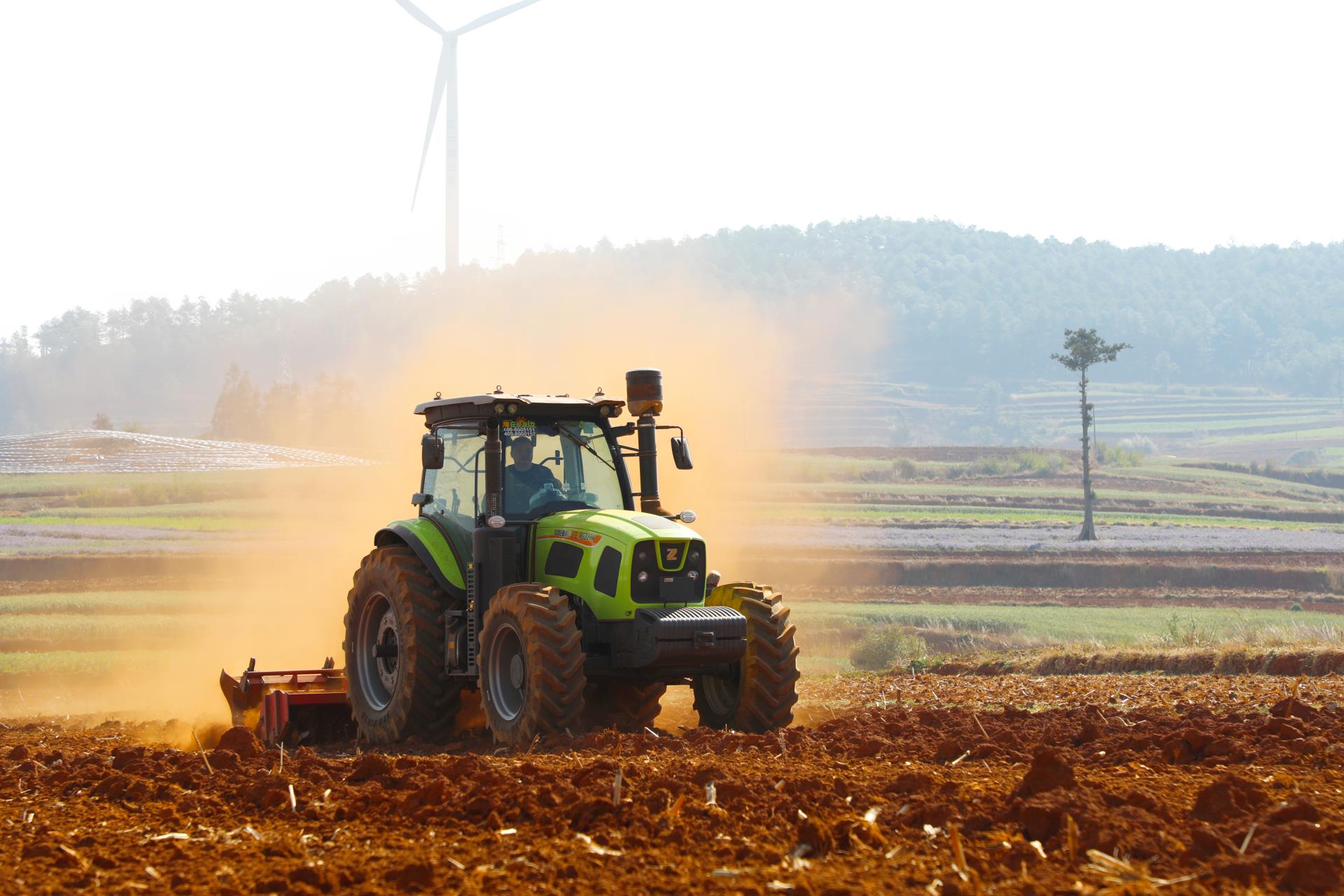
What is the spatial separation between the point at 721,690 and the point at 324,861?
18.7 ft

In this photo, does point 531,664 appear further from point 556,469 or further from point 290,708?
point 290,708

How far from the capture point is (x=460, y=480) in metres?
11.8

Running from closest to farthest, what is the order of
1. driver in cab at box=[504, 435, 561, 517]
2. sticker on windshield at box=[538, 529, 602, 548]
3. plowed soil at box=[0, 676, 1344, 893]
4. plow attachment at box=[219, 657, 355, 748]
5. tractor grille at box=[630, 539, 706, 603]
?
plowed soil at box=[0, 676, 1344, 893]
tractor grille at box=[630, 539, 706, 603]
sticker on windshield at box=[538, 529, 602, 548]
driver in cab at box=[504, 435, 561, 517]
plow attachment at box=[219, 657, 355, 748]

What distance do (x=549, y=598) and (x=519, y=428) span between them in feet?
6.33

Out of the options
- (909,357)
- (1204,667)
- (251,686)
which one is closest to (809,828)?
(251,686)

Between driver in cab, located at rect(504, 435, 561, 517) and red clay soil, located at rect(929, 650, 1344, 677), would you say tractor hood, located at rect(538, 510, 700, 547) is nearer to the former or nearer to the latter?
driver in cab, located at rect(504, 435, 561, 517)

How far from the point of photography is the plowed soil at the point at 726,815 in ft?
17.1

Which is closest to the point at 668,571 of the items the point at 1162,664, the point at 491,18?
the point at 1162,664

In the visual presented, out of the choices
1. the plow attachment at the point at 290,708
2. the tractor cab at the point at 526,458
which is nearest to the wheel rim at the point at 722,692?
the tractor cab at the point at 526,458

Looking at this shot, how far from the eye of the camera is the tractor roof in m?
11.2

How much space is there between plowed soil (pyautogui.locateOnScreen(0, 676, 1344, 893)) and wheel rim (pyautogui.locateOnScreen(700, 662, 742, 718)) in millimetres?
1236

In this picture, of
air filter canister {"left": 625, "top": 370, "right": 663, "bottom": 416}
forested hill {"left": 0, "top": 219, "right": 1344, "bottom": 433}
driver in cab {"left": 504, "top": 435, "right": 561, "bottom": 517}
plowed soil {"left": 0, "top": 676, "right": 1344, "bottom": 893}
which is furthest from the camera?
forested hill {"left": 0, "top": 219, "right": 1344, "bottom": 433}

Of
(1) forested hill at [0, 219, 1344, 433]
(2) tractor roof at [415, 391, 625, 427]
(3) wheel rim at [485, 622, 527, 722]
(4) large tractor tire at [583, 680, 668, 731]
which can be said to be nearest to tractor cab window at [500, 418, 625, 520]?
(2) tractor roof at [415, 391, 625, 427]

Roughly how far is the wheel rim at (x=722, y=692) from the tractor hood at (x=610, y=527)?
122 cm
